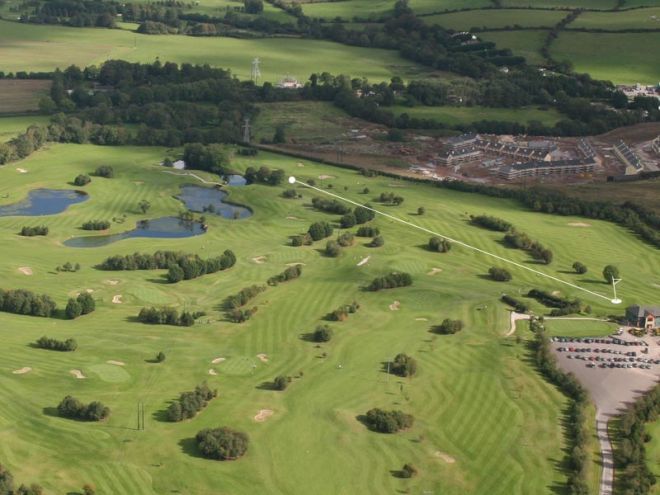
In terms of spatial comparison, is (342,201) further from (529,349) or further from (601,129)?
(601,129)

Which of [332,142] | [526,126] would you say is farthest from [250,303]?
[526,126]

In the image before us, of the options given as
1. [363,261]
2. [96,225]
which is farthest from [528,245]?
[96,225]

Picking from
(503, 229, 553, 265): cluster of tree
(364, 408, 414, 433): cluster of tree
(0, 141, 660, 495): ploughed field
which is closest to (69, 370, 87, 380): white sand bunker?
(0, 141, 660, 495): ploughed field

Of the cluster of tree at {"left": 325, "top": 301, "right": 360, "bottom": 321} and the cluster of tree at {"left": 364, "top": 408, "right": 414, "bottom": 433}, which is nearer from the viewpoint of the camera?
the cluster of tree at {"left": 364, "top": 408, "right": 414, "bottom": 433}

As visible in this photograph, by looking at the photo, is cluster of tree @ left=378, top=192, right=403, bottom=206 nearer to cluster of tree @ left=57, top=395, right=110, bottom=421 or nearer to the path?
the path

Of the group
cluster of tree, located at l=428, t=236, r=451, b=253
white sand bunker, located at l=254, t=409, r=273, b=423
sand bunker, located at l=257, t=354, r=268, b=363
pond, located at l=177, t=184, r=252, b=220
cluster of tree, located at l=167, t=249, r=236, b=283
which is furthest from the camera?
pond, located at l=177, t=184, r=252, b=220

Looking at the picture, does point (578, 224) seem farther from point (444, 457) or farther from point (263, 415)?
point (263, 415)

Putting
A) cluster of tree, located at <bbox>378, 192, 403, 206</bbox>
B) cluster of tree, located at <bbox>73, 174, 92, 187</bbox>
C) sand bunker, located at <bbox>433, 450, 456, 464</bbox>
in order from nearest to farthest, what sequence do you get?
sand bunker, located at <bbox>433, 450, 456, 464</bbox>
cluster of tree, located at <bbox>378, 192, 403, 206</bbox>
cluster of tree, located at <bbox>73, 174, 92, 187</bbox>
